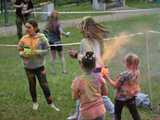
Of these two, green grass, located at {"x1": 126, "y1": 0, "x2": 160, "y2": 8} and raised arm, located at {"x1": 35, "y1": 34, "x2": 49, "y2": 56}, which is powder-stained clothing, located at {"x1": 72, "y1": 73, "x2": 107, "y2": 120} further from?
green grass, located at {"x1": 126, "y1": 0, "x2": 160, "y2": 8}

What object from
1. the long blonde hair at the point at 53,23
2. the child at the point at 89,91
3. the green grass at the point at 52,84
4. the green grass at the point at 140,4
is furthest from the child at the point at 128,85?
the green grass at the point at 140,4

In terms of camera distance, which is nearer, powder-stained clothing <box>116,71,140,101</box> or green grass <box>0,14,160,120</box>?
powder-stained clothing <box>116,71,140,101</box>

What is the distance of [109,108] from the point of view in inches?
350

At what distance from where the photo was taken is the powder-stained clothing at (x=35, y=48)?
31.5 feet

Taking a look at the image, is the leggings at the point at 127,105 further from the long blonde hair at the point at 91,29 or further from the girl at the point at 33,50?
the girl at the point at 33,50

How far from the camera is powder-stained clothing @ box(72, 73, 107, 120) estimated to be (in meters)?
7.34

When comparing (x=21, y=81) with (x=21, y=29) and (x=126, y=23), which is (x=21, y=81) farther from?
(x=126, y=23)

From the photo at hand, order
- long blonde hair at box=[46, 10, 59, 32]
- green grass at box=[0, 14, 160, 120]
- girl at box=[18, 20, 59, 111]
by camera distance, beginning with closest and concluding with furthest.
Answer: girl at box=[18, 20, 59, 111], green grass at box=[0, 14, 160, 120], long blonde hair at box=[46, 10, 59, 32]

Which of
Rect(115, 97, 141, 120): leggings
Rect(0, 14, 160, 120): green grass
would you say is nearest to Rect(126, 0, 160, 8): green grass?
Rect(0, 14, 160, 120): green grass

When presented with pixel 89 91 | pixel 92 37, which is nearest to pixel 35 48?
pixel 92 37

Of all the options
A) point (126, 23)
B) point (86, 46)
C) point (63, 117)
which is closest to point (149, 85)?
point (63, 117)

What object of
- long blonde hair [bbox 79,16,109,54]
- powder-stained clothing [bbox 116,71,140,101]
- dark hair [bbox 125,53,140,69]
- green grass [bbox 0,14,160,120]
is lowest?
green grass [bbox 0,14,160,120]

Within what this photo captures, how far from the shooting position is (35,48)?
9.58 metres

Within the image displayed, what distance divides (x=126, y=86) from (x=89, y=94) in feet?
4.62
